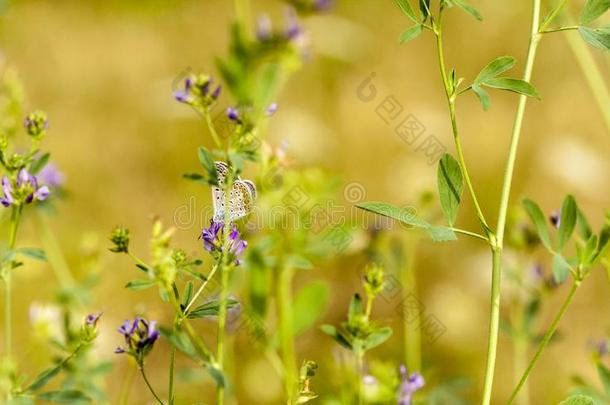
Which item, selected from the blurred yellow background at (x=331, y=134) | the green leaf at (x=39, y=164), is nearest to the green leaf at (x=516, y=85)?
the green leaf at (x=39, y=164)

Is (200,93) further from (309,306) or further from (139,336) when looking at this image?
(309,306)

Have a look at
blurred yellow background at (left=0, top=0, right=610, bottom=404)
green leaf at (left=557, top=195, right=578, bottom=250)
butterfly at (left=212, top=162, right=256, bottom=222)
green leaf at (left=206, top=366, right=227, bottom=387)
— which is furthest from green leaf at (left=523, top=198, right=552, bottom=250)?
blurred yellow background at (left=0, top=0, right=610, bottom=404)

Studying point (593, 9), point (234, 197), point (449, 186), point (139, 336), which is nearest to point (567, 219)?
point (449, 186)

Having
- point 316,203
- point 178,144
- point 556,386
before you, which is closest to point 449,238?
point 316,203

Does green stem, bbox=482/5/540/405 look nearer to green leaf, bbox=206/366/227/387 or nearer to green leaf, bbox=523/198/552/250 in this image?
green leaf, bbox=523/198/552/250

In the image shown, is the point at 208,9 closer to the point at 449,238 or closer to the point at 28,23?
the point at 28,23
